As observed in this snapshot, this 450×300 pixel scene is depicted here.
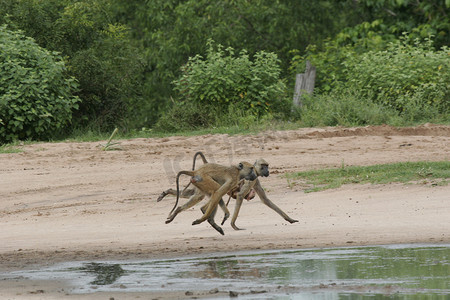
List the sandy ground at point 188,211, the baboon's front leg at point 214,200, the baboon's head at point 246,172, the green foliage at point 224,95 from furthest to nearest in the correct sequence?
the green foliage at point 224,95
the baboon's head at point 246,172
the baboon's front leg at point 214,200
the sandy ground at point 188,211

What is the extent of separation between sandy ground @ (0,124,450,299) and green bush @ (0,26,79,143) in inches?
47.9

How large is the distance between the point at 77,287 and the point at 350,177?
653 centimetres

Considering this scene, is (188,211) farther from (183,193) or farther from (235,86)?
(235,86)

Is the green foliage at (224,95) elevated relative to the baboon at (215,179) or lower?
elevated

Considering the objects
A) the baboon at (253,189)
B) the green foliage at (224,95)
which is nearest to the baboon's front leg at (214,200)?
the baboon at (253,189)

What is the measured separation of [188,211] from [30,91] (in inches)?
312

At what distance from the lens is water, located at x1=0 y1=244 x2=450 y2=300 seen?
638 cm

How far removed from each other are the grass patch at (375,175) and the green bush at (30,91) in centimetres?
705

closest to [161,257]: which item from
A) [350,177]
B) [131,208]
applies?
[131,208]

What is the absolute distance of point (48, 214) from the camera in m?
11.5

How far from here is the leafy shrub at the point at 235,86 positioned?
64.9 ft

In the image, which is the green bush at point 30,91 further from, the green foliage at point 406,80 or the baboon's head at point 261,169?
the baboon's head at point 261,169

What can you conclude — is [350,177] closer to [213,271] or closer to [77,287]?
[213,271]

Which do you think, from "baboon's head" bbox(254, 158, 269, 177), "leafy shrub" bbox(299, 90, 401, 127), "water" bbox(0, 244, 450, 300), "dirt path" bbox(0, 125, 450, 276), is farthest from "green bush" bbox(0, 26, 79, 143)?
"water" bbox(0, 244, 450, 300)
